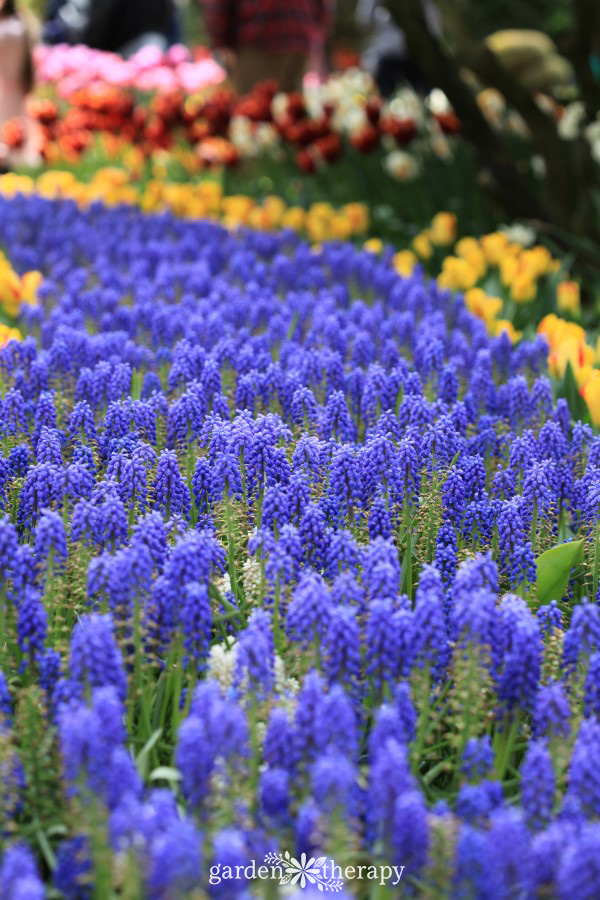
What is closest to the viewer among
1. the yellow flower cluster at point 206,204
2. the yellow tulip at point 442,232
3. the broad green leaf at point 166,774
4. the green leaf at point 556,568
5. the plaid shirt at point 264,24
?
the broad green leaf at point 166,774

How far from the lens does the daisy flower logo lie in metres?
1.52

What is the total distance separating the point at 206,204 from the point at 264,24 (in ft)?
10.8

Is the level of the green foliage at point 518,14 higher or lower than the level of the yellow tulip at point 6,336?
higher

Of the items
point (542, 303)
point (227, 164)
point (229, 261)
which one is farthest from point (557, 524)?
point (227, 164)

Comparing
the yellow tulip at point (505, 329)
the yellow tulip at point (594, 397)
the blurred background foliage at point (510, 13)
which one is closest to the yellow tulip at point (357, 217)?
the yellow tulip at point (505, 329)

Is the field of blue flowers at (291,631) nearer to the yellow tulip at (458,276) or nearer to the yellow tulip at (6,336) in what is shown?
the yellow tulip at (6,336)

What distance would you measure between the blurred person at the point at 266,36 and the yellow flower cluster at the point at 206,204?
2.09 meters

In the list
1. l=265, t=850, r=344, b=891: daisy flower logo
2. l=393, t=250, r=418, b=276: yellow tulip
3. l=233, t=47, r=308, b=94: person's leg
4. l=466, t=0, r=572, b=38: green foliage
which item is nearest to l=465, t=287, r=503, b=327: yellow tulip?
l=393, t=250, r=418, b=276: yellow tulip

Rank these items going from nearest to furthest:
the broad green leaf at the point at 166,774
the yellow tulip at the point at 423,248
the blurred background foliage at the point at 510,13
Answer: the broad green leaf at the point at 166,774 < the yellow tulip at the point at 423,248 < the blurred background foliage at the point at 510,13

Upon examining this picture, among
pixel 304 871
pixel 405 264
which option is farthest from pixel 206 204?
pixel 304 871

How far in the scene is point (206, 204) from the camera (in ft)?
22.5

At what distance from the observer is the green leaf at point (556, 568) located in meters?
2.28

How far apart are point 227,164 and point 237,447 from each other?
5.74 meters

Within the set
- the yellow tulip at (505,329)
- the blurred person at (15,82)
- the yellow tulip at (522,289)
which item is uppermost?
Result: the blurred person at (15,82)
